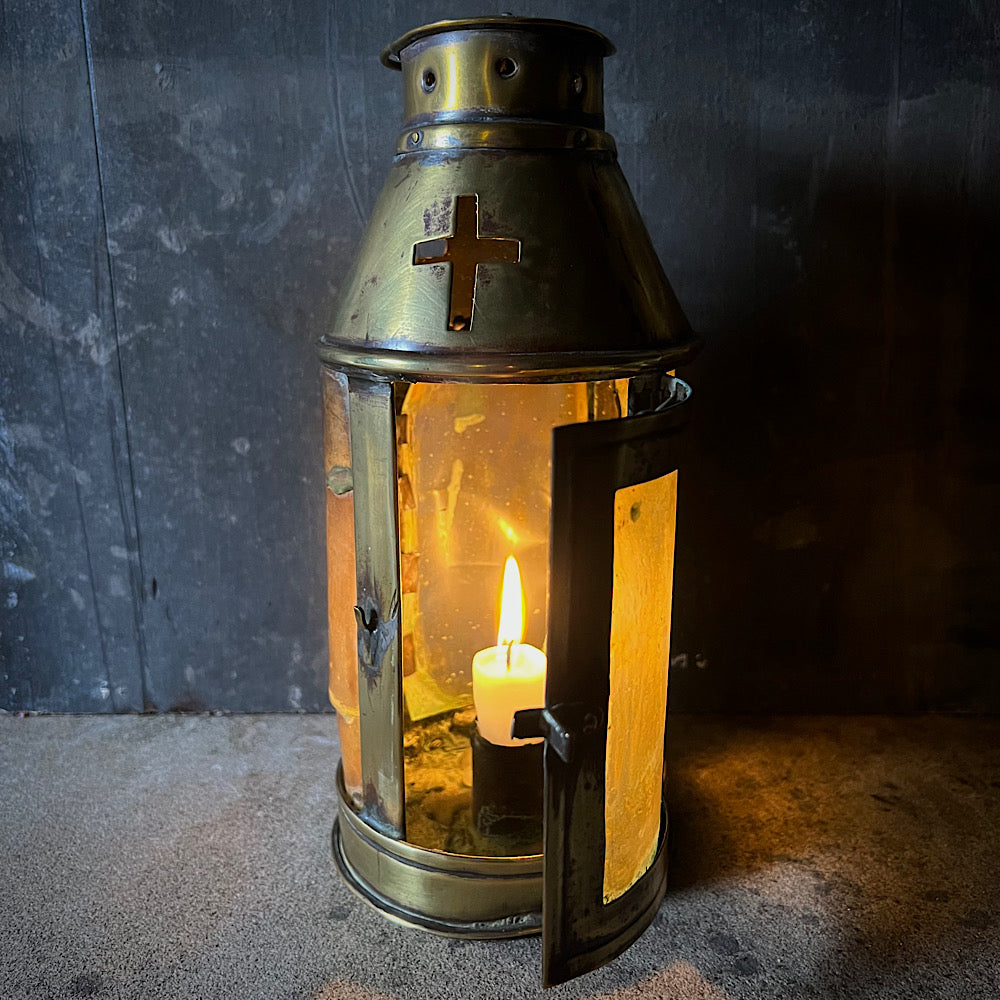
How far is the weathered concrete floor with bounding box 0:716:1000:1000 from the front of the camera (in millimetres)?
1133

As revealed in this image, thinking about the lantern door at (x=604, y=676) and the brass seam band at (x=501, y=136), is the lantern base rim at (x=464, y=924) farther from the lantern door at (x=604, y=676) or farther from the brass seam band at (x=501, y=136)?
the brass seam band at (x=501, y=136)

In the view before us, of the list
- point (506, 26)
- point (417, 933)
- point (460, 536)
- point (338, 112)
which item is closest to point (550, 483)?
point (460, 536)

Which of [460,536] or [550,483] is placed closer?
[550,483]

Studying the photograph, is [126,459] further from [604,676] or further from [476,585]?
[604,676]

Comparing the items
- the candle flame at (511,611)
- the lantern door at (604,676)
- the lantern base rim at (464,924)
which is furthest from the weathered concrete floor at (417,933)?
the candle flame at (511,611)

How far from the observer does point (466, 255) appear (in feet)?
3.66

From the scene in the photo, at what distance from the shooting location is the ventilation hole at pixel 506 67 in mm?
1011

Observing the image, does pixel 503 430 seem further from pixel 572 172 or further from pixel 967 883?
pixel 967 883

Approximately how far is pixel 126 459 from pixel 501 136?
96 centimetres

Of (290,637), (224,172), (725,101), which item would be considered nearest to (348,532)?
(290,637)

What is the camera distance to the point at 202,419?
1.61 meters

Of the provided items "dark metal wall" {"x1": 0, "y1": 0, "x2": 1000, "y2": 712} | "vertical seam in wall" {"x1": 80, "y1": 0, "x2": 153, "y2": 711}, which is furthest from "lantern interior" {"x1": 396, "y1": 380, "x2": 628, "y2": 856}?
"vertical seam in wall" {"x1": 80, "y1": 0, "x2": 153, "y2": 711}

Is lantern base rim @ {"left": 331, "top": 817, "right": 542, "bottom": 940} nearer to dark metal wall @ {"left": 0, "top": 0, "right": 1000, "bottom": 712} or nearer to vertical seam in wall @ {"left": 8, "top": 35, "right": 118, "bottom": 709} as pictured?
dark metal wall @ {"left": 0, "top": 0, "right": 1000, "bottom": 712}

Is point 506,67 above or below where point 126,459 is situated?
above
